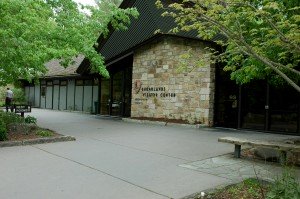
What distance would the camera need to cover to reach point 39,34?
36.2 feet

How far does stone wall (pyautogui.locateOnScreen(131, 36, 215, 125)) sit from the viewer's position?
47.9ft

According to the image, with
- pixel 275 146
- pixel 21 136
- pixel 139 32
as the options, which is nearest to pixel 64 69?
pixel 139 32

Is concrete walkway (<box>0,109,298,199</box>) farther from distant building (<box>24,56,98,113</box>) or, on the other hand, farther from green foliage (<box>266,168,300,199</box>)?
distant building (<box>24,56,98,113</box>)

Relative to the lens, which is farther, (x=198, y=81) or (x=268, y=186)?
(x=198, y=81)

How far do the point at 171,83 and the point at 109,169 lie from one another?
9.59 m

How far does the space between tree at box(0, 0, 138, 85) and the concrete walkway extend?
300 cm

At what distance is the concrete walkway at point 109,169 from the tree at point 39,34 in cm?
300

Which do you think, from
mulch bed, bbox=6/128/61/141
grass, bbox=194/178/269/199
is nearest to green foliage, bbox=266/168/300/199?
grass, bbox=194/178/269/199

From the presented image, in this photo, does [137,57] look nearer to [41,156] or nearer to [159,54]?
[159,54]

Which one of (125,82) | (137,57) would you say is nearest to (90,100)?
(125,82)

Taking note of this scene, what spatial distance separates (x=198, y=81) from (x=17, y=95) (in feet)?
72.9

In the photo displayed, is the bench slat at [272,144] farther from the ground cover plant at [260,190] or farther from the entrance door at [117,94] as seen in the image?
the entrance door at [117,94]

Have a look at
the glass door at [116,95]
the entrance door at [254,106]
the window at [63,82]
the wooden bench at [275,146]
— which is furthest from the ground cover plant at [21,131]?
the window at [63,82]

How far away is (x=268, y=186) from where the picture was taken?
5559mm
